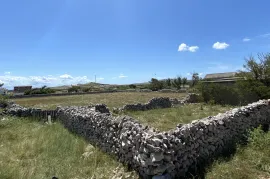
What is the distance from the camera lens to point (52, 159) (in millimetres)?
6656

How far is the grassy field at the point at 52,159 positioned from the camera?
5.67 meters

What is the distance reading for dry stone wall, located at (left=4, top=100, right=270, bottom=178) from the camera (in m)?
4.87

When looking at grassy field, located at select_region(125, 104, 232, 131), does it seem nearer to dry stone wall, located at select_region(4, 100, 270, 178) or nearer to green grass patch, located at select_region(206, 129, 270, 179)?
dry stone wall, located at select_region(4, 100, 270, 178)

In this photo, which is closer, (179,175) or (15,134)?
(179,175)

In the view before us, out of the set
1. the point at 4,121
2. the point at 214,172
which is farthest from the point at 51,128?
the point at 214,172

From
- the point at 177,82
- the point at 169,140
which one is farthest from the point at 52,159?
the point at 177,82

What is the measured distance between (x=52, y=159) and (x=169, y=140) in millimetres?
3779

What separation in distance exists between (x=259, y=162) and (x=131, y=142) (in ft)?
10.2

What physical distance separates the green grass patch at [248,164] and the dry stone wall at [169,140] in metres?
0.55

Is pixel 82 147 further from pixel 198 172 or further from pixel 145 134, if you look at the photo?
pixel 198 172

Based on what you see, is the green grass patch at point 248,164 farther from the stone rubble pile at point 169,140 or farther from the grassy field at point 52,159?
the grassy field at point 52,159

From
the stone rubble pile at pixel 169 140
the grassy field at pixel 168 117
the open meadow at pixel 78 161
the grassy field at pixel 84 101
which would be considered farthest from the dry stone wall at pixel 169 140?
the grassy field at pixel 84 101

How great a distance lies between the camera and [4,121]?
12086mm

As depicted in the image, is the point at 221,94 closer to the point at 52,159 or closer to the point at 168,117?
the point at 168,117
